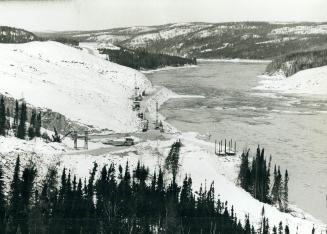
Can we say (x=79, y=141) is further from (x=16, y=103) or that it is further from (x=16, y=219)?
(x=16, y=219)

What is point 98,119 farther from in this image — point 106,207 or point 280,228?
point 280,228

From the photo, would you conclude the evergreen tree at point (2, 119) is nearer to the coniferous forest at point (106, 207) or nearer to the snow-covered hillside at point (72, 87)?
the snow-covered hillside at point (72, 87)

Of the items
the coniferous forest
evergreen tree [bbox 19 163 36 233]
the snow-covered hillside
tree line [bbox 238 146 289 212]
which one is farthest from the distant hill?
evergreen tree [bbox 19 163 36 233]

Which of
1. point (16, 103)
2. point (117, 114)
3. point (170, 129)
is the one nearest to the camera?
point (16, 103)

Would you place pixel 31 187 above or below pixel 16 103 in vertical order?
below

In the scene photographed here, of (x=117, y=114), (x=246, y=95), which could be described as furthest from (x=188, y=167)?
(x=246, y=95)

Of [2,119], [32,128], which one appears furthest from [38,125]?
[2,119]

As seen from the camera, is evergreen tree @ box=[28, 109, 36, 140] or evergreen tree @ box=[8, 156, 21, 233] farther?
evergreen tree @ box=[28, 109, 36, 140]

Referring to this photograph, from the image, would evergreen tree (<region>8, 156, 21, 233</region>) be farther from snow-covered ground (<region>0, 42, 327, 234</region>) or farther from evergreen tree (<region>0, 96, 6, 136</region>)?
evergreen tree (<region>0, 96, 6, 136</region>)
